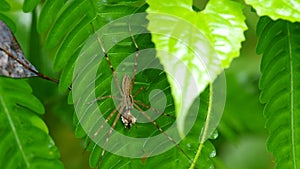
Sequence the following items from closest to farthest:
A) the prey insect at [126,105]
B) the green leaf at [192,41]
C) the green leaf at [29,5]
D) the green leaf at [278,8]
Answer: the green leaf at [192,41] < the green leaf at [278,8] < the prey insect at [126,105] < the green leaf at [29,5]

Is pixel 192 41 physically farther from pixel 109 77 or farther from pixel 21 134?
pixel 21 134

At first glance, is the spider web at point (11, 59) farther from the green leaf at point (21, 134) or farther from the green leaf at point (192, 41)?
the green leaf at point (192, 41)

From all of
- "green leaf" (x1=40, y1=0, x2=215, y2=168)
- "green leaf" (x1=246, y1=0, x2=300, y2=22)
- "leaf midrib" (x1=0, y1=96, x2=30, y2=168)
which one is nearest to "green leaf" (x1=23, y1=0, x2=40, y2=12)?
"green leaf" (x1=40, y1=0, x2=215, y2=168)

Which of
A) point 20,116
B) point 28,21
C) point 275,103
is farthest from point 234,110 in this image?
point 20,116

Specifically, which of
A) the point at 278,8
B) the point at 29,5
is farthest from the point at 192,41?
the point at 29,5

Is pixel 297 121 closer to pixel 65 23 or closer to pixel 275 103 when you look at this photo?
pixel 275 103

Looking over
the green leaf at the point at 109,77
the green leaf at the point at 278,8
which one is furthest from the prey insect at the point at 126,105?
the green leaf at the point at 278,8

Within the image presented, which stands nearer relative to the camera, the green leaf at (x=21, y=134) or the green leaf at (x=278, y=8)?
the green leaf at (x=278, y=8)
